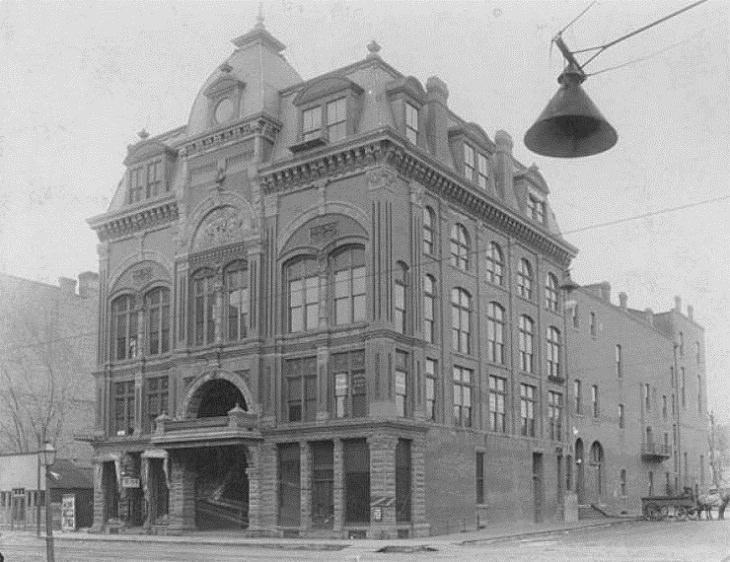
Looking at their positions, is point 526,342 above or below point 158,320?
below

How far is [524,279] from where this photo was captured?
50562 millimetres

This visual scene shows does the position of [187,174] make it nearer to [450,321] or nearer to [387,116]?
[387,116]

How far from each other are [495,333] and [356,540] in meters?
14.5

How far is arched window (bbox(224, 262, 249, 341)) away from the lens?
1679 inches

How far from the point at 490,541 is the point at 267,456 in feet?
A: 31.5

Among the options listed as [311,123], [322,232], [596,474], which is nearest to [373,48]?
[311,123]

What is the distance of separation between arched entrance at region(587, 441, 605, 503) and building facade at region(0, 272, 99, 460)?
3004cm

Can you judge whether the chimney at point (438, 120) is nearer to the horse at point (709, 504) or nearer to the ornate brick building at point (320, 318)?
the ornate brick building at point (320, 318)

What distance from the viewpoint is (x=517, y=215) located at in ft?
159

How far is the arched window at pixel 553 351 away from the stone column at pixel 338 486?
57.4 ft

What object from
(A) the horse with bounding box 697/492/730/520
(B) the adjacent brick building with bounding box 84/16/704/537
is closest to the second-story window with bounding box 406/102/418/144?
(B) the adjacent brick building with bounding box 84/16/704/537

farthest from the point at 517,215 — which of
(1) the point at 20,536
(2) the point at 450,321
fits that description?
(1) the point at 20,536

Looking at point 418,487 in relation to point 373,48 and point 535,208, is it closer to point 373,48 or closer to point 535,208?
point 373,48

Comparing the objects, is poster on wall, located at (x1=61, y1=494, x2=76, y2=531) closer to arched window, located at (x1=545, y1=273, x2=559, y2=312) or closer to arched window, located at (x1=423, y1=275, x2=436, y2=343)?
arched window, located at (x1=423, y1=275, x2=436, y2=343)
